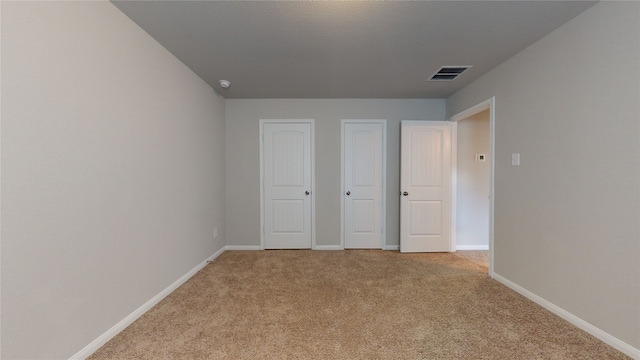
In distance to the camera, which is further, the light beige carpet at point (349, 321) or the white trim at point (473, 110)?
the white trim at point (473, 110)

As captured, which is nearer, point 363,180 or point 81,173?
point 81,173

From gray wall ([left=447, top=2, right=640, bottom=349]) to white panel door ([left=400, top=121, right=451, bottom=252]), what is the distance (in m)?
1.13

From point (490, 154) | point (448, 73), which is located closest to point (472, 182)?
point (490, 154)

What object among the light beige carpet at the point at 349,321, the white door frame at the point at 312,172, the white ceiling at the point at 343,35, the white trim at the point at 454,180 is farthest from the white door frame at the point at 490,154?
the white door frame at the point at 312,172

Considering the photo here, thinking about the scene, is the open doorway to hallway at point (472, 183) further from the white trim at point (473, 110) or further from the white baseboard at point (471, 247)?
the white trim at point (473, 110)

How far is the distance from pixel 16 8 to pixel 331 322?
2.72 metres

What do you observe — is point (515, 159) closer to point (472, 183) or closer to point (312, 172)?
point (472, 183)

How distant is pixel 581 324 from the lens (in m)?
1.84

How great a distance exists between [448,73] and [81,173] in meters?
3.63

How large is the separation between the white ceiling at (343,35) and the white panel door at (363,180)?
986mm

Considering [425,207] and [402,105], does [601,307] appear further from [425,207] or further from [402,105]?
[402,105]

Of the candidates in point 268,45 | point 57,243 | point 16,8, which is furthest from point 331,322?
point 16,8

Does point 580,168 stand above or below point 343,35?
below

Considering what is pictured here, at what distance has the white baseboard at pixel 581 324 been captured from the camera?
1.58 metres
